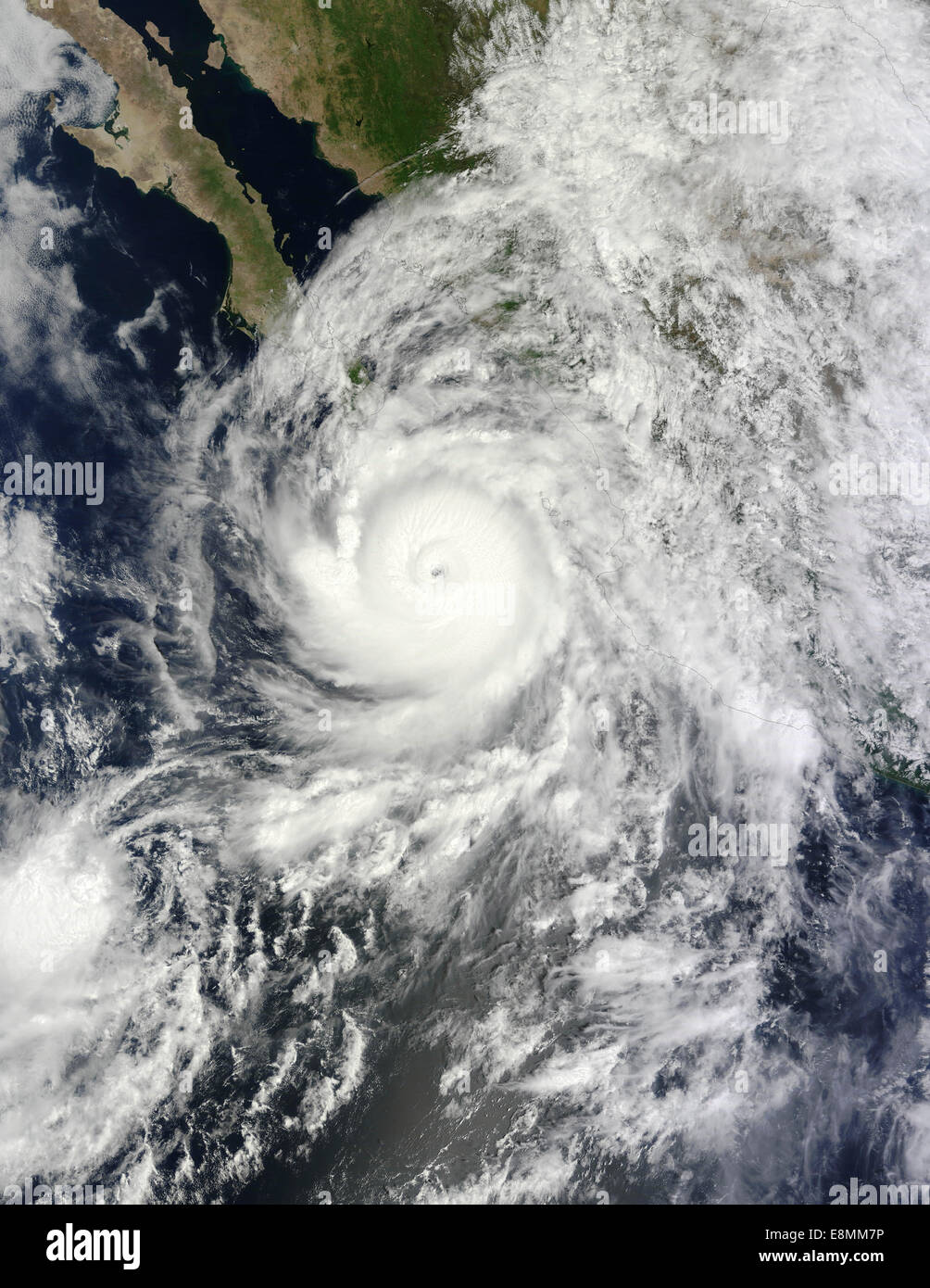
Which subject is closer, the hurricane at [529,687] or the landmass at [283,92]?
the hurricane at [529,687]

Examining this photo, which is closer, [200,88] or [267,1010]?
[267,1010]

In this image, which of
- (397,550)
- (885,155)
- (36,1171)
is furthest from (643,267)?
(36,1171)

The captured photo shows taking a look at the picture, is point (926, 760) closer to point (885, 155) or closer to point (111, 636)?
point (885, 155)

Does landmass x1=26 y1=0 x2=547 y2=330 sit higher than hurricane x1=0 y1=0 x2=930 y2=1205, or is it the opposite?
landmass x1=26 y1=0 x2=547 y2=330

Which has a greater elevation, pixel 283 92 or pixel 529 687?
pixel 283 92

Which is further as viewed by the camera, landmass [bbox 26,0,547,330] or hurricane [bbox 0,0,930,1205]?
landmass [bbox 26,0,547,330]

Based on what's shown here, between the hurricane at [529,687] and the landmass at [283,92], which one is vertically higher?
the landmass at [283,92]

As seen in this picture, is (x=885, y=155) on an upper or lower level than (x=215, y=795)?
upper

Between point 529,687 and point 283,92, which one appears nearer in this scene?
point 529,687
